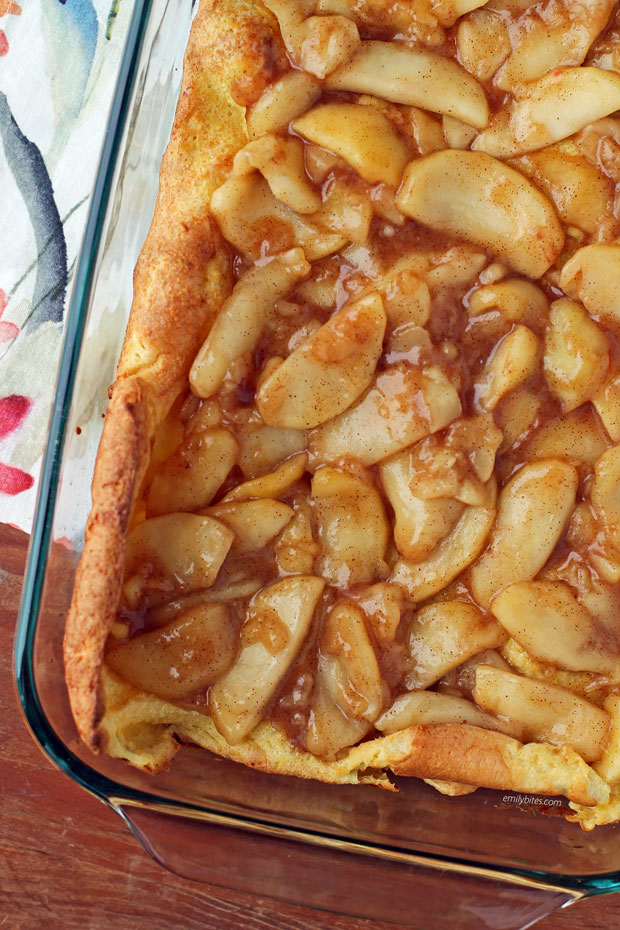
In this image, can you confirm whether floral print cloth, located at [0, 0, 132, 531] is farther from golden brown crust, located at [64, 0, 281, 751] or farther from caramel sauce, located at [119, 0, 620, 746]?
caramel sauce, located at [119, 0, 620, 746]

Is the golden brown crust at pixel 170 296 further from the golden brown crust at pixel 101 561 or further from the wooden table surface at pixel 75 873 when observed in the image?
the wooden table surface at pixel 75 873

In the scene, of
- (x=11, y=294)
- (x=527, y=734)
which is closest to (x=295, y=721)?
(x=527, y=734)

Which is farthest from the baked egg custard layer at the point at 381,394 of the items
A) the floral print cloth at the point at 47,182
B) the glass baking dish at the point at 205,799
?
the floral print cloth at the point at 47,182

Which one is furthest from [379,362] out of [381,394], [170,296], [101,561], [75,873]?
[75,873]

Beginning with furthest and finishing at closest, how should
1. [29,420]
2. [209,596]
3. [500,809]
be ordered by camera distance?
[29,420] < [500,809] < [209,596]

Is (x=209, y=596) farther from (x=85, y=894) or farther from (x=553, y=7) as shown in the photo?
(x=553, y=7)

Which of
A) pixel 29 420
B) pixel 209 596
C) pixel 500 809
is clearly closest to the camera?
pixel 209 596
